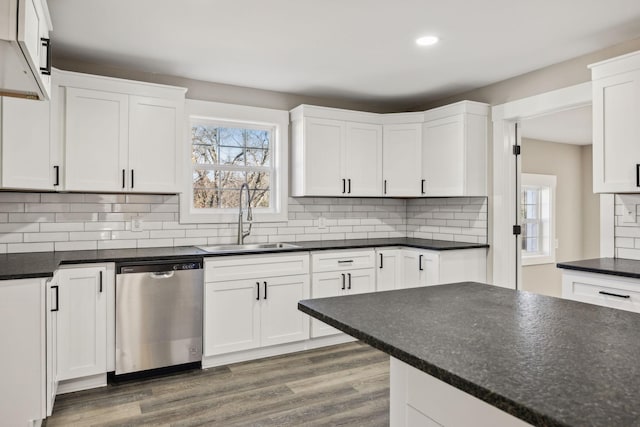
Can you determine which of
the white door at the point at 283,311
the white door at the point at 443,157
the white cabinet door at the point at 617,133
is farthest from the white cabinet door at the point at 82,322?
the white cabinet door at the point at 617,133

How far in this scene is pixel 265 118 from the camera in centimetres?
412

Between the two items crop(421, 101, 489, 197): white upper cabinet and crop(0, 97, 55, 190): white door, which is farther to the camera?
crop(421, 101, 489, 197): white upper cabinet

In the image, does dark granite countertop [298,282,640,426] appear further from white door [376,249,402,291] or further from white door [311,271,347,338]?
white door [376,249,402,291]

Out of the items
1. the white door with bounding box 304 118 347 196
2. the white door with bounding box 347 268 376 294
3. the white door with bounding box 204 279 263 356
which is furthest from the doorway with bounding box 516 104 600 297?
the white door with bounding box 204 279 263 356

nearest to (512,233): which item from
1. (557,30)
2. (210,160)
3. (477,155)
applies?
(477,155)

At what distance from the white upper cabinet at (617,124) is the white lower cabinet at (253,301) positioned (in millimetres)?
2306

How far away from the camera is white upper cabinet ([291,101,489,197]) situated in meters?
4.00

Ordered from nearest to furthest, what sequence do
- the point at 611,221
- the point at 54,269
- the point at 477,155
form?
the point at 54,269 → the point at 611,221 → the point at 477,155

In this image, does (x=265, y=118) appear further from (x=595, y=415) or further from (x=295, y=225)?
(x=595, y=415)

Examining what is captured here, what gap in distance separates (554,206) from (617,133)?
3753mm

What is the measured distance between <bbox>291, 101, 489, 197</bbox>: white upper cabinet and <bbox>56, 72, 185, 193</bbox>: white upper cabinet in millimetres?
1193

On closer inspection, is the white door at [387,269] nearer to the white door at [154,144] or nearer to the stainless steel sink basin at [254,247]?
the stainless steel sink basin at [254,247]

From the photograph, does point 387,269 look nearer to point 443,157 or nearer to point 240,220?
point 443,157

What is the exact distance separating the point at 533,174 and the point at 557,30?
11.6 ft
